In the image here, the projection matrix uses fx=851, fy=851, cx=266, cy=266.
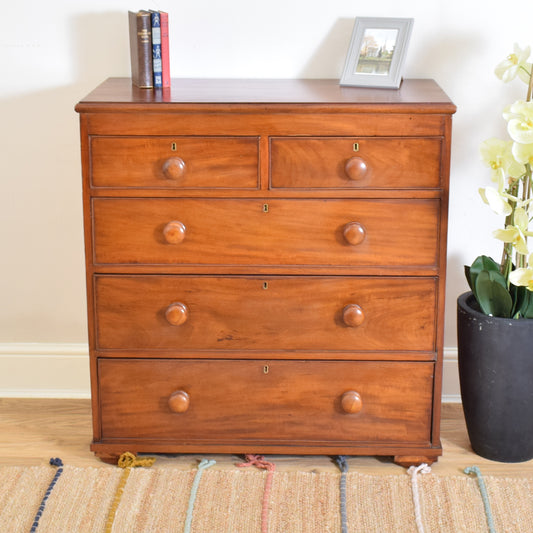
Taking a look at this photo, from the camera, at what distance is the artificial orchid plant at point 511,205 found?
83.2 inches

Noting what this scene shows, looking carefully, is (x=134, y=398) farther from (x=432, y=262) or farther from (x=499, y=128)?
(x=499, y=128)

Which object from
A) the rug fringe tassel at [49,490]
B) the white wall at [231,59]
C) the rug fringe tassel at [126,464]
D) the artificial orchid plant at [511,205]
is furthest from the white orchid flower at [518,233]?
the rug fringe tassel at [49,490]

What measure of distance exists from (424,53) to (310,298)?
83 centimetres

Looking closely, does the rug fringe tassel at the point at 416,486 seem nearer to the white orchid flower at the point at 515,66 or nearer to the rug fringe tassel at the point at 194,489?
the rug fringe tassel at the point at 194,489

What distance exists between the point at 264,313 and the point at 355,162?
1.53ft

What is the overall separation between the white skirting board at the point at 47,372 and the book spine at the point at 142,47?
0.93 meters

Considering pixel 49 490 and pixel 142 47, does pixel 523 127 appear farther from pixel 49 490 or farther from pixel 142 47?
pixel 49 490

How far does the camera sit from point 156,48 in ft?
7.55

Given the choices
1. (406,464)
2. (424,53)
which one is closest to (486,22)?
(424,53)

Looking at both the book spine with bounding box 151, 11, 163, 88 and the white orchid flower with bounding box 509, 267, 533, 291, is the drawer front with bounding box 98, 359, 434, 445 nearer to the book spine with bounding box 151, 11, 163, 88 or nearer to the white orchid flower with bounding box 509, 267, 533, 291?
the white orchid flower with bounding box 509, 267, 533, 291

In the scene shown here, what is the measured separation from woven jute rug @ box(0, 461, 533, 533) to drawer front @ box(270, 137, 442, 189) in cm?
79

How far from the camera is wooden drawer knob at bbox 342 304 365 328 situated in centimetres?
221

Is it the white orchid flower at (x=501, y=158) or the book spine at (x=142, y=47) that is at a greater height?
the book spine at (x=142, y=47)

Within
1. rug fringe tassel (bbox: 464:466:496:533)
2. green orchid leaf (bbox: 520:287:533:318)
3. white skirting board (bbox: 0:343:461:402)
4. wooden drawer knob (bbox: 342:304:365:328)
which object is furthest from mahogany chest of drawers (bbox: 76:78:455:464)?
white skirting board (bbox: 0:343:461:402)
